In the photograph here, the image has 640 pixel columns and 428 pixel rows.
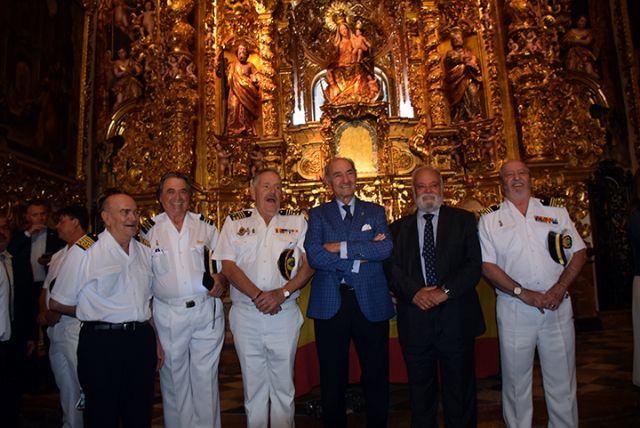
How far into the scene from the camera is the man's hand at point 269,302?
3.12 m

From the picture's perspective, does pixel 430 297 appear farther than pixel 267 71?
No

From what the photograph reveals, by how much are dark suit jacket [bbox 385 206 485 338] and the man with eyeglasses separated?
1542mm

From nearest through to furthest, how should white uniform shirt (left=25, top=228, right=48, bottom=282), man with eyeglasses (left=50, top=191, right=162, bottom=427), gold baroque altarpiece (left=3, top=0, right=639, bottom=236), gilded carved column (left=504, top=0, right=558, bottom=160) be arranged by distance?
man with eyeglasses (left=50, top=191, right=162, bottom=427) → white uniform shirt (left=25, top=228, right=48, bottom=282) → gilded carved column (left=504, top=0, right=558, bottom=160) → gold baroque altarpiece (left=3, top=0, right=639, bottom=236)

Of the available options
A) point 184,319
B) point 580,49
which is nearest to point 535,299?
point 184,319

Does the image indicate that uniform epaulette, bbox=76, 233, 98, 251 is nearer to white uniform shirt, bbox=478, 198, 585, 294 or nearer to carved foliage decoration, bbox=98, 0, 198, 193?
white uniform shirt, bbox=478, 198, 585, 294

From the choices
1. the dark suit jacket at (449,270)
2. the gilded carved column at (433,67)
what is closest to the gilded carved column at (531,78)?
→ the gilded carved column at (433,67)

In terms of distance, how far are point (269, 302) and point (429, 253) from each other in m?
1.07

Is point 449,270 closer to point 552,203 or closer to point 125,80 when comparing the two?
point 552,203

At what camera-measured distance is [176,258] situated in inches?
128

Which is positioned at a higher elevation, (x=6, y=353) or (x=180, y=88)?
(x=180, y=88)

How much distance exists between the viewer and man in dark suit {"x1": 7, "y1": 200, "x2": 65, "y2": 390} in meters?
4.25

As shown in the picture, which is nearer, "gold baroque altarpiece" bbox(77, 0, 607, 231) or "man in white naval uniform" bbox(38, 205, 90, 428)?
"man in white naval uniform" bbox(38, 205, 90, 428)

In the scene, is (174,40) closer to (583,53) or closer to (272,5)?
(272,5)

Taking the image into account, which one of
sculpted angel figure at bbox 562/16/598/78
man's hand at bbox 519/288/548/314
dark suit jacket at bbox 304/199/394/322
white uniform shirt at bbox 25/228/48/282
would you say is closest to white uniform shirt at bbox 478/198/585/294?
man's hand at bbox 519/288/548/314
